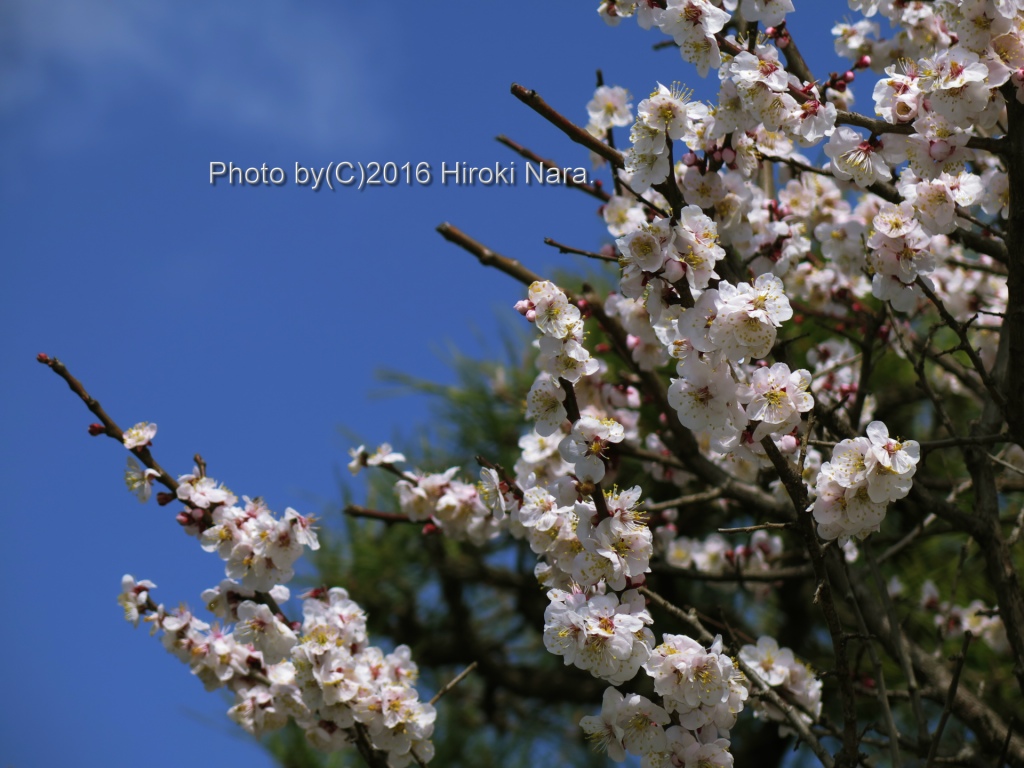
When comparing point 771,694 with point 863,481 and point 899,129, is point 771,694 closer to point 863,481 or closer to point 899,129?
point 863,481

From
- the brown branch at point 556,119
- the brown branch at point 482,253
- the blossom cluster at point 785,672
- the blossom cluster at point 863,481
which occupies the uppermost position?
the brown branch at point 482,253

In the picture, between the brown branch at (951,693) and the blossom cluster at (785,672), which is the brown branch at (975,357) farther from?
the blossom cluster at (785,672)

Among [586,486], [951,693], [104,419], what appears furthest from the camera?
[104,419]

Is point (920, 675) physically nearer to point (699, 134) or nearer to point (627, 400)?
point (627, 400)

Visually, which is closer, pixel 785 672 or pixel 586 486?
pixel 586 486

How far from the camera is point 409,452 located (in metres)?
4.05

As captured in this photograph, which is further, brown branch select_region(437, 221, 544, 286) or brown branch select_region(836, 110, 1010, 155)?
brown branch select_region(437, 221, 544, 286)

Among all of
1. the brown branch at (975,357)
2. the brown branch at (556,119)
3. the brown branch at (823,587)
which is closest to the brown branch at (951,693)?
the brown branch at (823,587)

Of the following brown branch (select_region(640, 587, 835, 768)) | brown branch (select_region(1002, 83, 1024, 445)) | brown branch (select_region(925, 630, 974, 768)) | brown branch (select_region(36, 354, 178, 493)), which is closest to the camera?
brown branch (select_region(925, 630, 974, 768))

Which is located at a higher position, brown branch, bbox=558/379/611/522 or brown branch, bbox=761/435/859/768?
brown branch, bbox=558/379/611/522

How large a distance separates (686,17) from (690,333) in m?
0.58

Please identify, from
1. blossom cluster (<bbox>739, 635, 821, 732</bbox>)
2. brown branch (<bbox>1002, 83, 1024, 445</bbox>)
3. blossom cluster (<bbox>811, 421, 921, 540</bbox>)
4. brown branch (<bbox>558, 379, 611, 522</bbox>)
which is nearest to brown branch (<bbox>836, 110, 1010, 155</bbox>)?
brown branch (<bbox>1002, 83, 1024, 445</bbox>)

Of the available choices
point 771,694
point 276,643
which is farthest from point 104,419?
point 771,694

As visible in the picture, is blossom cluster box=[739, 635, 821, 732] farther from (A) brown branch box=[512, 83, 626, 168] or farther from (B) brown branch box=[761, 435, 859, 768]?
(A) brown branch box=[512, 83, 626, 168]
